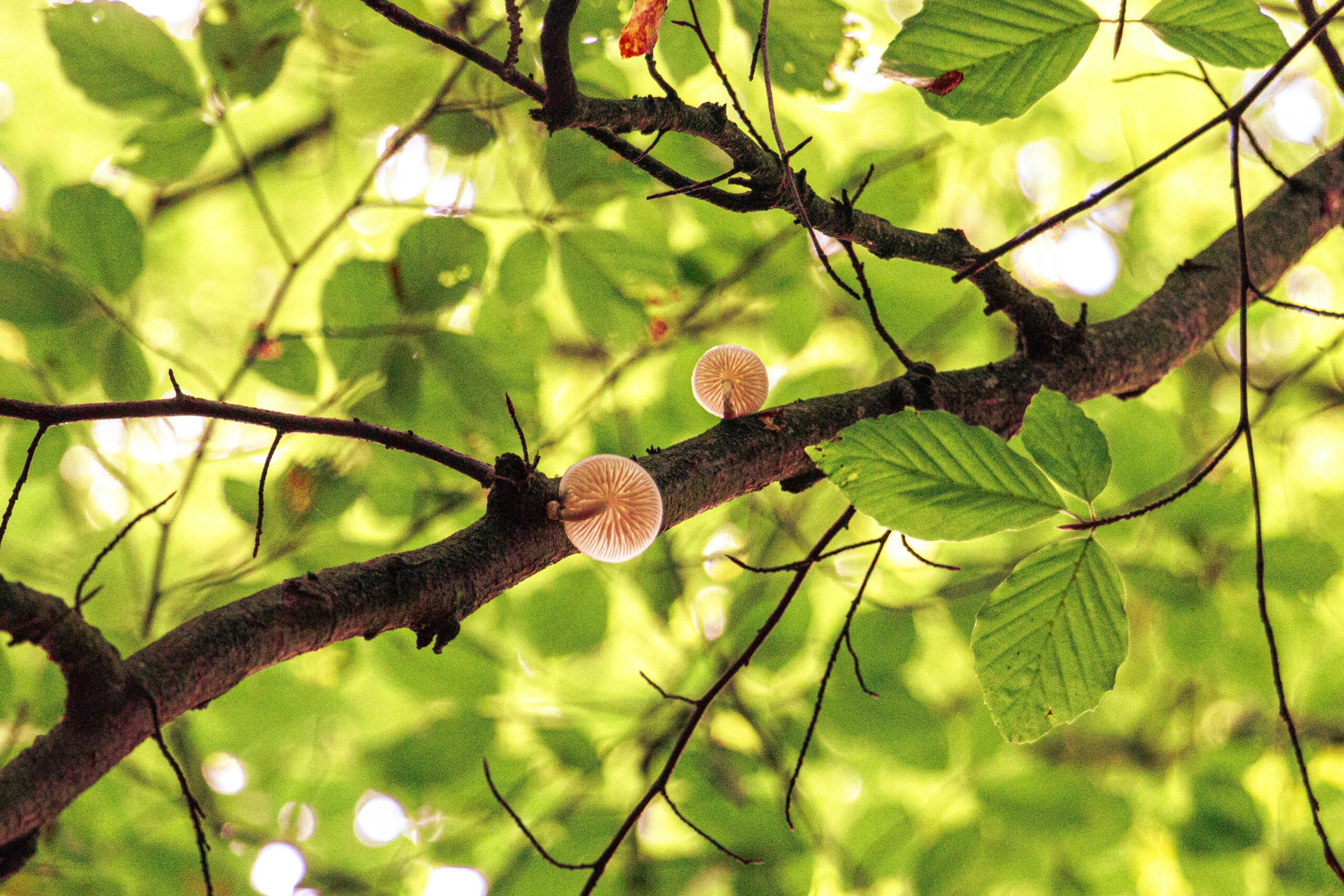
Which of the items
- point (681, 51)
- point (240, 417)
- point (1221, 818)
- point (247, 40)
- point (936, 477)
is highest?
point (247, 40)

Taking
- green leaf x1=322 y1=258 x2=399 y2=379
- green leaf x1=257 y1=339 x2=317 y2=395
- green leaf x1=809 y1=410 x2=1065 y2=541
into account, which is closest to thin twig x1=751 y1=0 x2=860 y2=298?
green leaf x1=809 y1=410 x2=1065 y2=541

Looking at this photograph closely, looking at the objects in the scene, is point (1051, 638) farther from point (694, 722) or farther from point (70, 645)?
point (70, 645)

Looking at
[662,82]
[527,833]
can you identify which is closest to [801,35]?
[662,82]

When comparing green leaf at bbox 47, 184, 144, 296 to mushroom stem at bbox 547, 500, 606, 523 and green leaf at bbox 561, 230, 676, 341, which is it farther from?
mushroom stem at bbox 547, 500, 606, 523

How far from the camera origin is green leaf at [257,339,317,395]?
1.25 meters

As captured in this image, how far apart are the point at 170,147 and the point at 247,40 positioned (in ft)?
0.63

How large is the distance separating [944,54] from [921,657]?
1189 mm

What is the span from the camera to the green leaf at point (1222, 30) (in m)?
0.80

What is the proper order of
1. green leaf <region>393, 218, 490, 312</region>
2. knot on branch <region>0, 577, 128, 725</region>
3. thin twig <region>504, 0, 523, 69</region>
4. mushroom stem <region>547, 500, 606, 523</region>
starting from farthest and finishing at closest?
green leaf <region>393, 218, 490, 312</region> < mushroom stem <region>547, 500, 606, 523</region> < thin twig <region>504, 0, 523, 69</region> < knot on branch <region>0, 577, 128, 725</region>

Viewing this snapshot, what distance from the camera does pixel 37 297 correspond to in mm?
1138

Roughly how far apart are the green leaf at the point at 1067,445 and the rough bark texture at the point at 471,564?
0.20 metres

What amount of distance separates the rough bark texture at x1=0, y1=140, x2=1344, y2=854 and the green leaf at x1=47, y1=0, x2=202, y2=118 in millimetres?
849

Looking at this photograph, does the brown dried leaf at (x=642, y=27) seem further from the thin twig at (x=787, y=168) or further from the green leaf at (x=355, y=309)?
the green leaf at (x=355, y=309)

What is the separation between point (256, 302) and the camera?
1.83 metres
